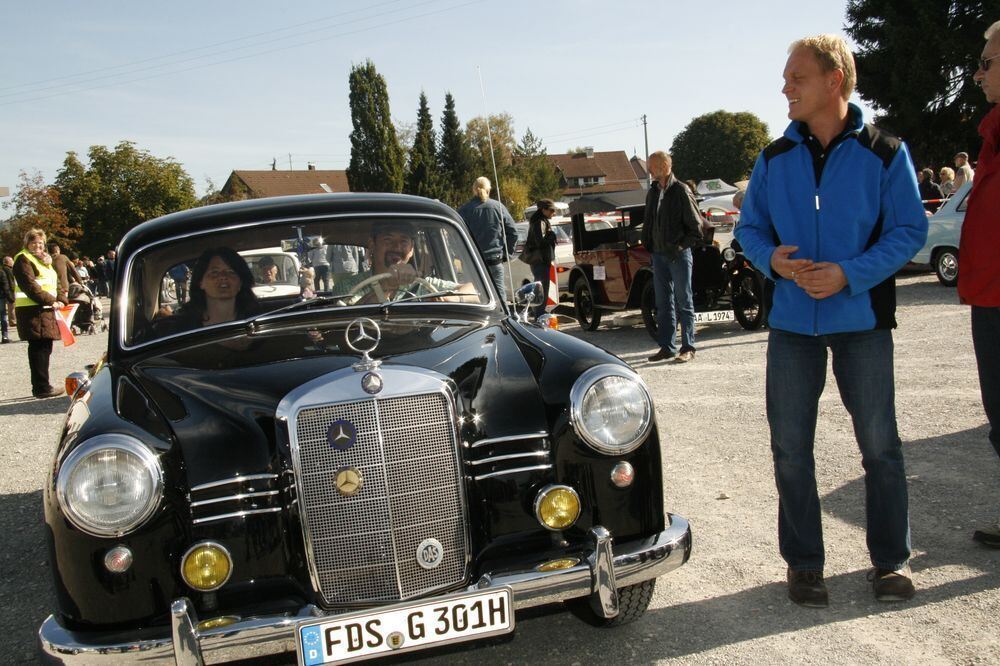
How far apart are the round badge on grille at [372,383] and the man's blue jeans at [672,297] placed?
20.2 feet

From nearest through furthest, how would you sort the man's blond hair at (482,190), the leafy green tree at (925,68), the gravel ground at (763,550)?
1. the gravel ground at (763,550)
2. the man's blond hair at (482,190)
3. the leafy green tree at (925,68)

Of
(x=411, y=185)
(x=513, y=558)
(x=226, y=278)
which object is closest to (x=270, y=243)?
(x=226, y=278)

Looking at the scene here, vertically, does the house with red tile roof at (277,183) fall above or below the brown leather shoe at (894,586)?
above

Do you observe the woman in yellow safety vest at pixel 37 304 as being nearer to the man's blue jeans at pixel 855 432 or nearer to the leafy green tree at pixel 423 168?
the man's blue jeans at pixel 855 432

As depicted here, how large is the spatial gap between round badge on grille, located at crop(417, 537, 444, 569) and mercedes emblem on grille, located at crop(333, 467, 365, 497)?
A: 29cm

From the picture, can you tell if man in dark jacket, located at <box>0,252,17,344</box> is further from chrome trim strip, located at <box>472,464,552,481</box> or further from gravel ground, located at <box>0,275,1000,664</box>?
chrome trim strip, located at <box>472,464,552,481</box>

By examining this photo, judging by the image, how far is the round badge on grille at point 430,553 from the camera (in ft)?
9.45

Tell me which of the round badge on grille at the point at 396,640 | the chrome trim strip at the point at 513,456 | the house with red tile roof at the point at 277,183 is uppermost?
the house with red tile roof at the point at 277,183

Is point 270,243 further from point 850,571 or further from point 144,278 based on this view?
point 850,571

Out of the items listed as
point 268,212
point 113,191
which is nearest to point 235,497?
point 268,212

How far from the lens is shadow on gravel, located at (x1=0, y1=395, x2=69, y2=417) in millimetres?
9172

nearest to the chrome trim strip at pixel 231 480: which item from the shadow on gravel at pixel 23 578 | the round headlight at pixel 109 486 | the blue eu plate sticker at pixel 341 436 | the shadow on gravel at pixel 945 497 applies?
the round headlight at pixel 109 486

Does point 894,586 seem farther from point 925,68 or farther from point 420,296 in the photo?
point 925,68

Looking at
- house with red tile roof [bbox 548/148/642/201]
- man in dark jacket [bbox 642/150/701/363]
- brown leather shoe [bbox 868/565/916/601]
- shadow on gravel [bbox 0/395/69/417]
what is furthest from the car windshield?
house with red tile roof [bbox 548/148/642/201]
